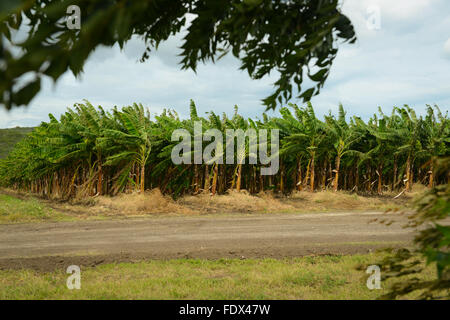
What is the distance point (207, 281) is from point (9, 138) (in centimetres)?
7427

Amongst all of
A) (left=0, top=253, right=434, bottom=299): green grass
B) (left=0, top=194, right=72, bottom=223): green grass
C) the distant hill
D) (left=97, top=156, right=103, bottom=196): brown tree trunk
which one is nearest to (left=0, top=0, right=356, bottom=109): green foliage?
(left=0, top=253, right=434, bottom=299): green grass

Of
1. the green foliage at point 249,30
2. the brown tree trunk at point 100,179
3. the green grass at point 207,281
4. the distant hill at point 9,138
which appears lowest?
the green grass at point 207,281

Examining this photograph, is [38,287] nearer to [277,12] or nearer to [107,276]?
[107,276]

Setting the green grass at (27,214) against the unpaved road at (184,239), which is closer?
the unpaved road at (184,239)

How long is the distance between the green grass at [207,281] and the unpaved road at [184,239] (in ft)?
1.80

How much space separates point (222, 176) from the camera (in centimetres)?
1717

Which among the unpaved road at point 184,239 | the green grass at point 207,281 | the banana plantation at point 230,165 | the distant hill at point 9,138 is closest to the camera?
the green grass at point 207,281

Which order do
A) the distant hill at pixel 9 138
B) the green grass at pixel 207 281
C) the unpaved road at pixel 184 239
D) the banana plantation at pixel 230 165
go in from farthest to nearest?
the distant hill at pixel 9 138 < the banana plantation at pixel 230 165 < the unpaved road at pixel 184 239 < the green grass at pixel 207 281

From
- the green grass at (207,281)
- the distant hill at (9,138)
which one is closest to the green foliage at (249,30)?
the green grass at (207,281)

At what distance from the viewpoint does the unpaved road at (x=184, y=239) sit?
6883mm

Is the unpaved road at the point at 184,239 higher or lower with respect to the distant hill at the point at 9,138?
lower

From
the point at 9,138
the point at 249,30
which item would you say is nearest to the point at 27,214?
the point at 249,30

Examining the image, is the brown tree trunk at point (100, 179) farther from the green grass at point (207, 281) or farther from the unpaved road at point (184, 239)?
the green grass at point (207, 281)
